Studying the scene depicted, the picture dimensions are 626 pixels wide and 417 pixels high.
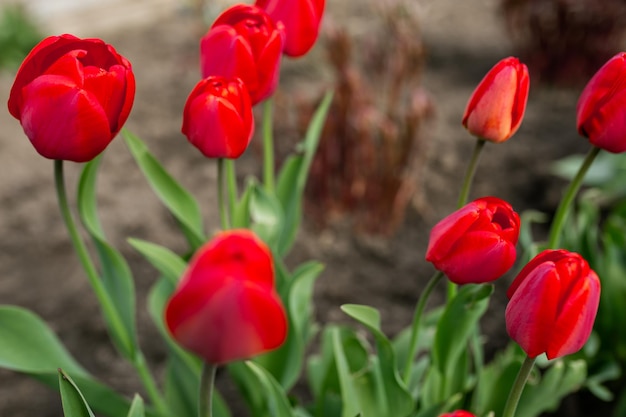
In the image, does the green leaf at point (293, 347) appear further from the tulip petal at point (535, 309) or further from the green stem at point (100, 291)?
the tulip petal at point (535, 309)

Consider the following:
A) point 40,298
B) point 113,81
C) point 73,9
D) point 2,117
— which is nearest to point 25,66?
point 113,81

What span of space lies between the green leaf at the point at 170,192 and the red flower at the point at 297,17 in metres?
0.28

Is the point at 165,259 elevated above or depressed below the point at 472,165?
below

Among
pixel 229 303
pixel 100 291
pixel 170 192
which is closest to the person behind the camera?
pixel 229 303

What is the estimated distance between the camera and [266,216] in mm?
1215

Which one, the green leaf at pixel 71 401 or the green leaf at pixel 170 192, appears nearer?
the green leaf at pixel 71 401

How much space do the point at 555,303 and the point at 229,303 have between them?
0.33 meters

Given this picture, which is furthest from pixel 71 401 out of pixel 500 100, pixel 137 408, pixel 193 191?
pixel 193 191

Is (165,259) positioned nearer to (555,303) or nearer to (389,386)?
(389,386)

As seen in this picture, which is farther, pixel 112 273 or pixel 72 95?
pixel 112 273

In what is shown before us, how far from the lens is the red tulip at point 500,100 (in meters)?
0.83

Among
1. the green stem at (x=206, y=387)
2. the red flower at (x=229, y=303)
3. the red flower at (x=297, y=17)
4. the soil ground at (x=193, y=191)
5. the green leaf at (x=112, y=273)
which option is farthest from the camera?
the soil ground at (x=193, y=191)

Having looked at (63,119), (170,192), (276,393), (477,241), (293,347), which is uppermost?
(63,119)

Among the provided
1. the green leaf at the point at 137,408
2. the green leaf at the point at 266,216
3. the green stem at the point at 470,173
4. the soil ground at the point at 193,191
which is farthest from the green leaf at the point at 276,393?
the soil ground at the point at 193,191
